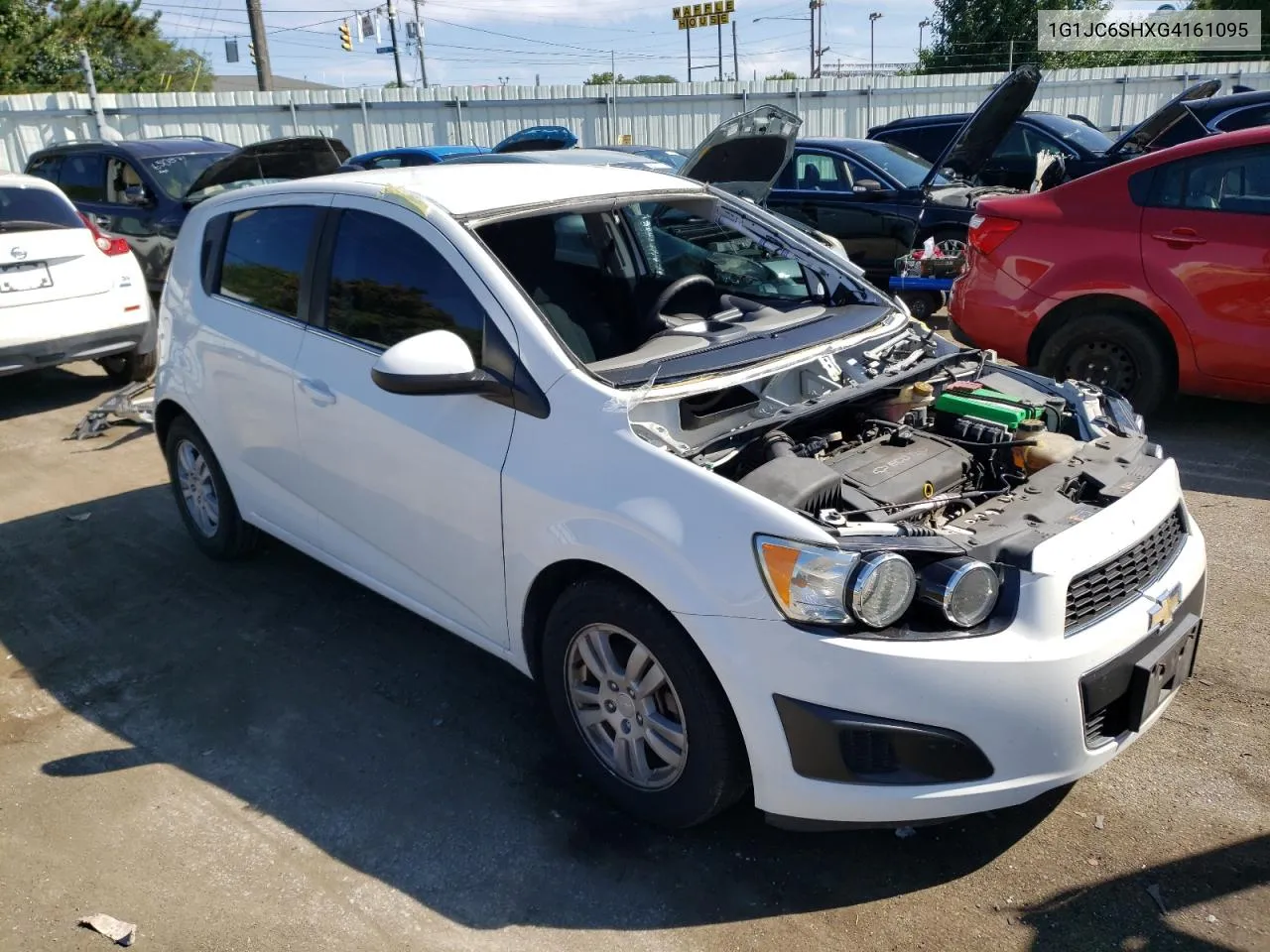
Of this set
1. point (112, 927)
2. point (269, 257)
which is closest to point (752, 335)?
point (269, 257)

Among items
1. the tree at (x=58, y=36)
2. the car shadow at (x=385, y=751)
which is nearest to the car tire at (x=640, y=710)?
the car shadow at (x=385, y=751)

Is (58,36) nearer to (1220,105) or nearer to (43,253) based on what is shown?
(43,253)

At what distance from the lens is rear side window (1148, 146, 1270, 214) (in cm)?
552

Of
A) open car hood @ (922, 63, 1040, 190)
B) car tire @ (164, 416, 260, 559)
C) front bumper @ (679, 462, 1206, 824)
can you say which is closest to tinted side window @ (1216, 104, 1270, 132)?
open car hood @ (922, 63, 1040, 190)

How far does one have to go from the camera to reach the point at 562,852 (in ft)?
9.79

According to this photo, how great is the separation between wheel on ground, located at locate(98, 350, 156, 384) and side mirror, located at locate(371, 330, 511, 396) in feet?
20.3

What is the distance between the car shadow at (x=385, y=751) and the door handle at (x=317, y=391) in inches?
41.1

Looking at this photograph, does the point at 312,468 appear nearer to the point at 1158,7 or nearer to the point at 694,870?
the point at 694,870

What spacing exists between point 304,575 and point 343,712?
50.4 inches

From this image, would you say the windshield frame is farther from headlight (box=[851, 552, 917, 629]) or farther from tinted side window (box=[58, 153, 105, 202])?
tinted side window (box=[58, 153, 105, 202])

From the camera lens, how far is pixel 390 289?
3.60m

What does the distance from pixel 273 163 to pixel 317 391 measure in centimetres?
717

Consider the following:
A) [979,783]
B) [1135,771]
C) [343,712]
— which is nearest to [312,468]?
[343,712]

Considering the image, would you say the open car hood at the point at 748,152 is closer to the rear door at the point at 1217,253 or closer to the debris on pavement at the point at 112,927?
the rear door at the point at 1217,253
